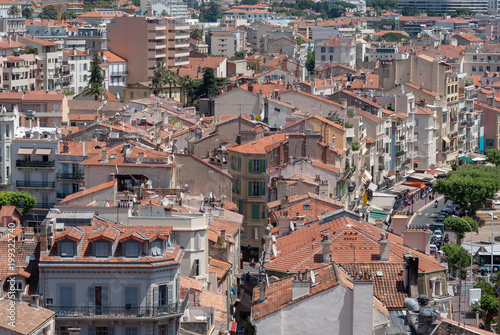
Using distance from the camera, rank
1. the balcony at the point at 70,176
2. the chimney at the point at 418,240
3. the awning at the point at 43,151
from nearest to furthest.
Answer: the chimney at the point at 418,240 < the balcony at the point at 70,176 < the awning at the point at 43,151

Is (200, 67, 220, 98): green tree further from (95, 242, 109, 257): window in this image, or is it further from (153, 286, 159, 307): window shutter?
(153, 286, 159, 307): window shutter

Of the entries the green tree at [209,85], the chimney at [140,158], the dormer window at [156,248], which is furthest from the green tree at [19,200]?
the green tree at [209,85]

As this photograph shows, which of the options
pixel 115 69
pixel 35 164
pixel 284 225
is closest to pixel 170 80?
pixel 115 69

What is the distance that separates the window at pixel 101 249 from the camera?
41906 mm

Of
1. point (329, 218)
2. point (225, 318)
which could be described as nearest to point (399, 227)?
point (329, 218)

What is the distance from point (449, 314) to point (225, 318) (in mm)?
10116

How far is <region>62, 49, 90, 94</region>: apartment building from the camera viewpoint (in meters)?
162

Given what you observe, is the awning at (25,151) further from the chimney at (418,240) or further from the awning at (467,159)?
the awning at (467,159)

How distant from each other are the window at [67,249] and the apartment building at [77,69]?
119 meters

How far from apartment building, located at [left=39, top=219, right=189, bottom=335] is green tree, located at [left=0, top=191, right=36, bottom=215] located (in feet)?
115

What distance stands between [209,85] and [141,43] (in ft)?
92.5

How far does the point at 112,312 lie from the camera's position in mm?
41812

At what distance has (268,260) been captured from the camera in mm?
49750

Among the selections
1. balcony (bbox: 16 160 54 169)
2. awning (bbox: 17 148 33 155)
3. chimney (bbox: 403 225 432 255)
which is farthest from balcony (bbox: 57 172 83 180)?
chimney (bbox: 403 225 432 255)
